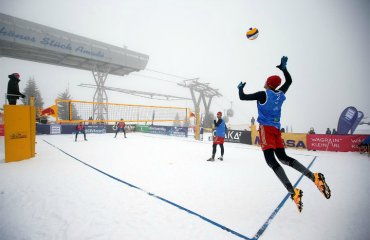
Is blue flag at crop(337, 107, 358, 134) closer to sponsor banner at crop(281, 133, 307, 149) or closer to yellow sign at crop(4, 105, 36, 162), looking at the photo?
sponsor banner at crop(281, 133, 307, 149)

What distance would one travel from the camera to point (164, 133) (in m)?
19.2

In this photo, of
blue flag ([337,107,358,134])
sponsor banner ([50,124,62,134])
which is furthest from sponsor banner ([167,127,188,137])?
blue flag ([337,107,358,134])

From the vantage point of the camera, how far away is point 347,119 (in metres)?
13.9

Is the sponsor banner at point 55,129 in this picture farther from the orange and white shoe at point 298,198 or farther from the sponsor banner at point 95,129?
the orange and white shoe at point 298,198

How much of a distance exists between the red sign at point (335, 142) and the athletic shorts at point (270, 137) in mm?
9961

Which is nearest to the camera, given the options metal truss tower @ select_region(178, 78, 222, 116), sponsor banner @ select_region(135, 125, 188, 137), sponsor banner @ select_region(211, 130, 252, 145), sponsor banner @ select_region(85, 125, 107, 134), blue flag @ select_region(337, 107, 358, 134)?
sponsor banner @ select_region(211, 130, 252, 145)

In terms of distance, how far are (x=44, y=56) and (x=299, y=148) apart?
29547 millimetres

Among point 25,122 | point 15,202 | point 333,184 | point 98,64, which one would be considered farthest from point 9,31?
point 333,184

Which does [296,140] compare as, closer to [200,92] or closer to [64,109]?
[200,92]

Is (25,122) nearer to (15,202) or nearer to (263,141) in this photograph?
(15,202)

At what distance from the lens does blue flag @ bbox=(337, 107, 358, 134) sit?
45.0ft

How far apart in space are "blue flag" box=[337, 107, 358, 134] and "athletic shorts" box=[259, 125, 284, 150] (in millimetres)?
15663

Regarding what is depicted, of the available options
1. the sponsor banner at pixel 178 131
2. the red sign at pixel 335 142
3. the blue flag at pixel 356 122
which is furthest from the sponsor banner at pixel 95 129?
the blue flag at pixel 356 122

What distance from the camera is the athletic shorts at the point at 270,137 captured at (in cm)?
262
